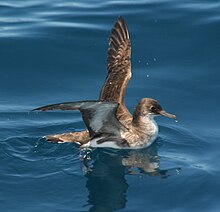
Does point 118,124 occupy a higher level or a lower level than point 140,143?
higher

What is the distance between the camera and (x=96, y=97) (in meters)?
12.5

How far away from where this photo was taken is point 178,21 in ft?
49.4

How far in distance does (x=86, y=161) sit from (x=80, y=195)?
3.60ft

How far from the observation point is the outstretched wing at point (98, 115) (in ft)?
29.1

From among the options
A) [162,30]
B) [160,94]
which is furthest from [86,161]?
[162,30]

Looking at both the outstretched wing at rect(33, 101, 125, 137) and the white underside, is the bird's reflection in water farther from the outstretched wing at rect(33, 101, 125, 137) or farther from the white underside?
the outstretched wing at rect(33, 101, 125, 137)

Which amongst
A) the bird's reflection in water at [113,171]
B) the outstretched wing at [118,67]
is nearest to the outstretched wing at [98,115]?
the bird's reflection in water at [113,171]

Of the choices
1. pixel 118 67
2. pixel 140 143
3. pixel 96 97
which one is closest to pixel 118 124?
pixel 140 143

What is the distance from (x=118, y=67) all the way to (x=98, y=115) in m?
1.95

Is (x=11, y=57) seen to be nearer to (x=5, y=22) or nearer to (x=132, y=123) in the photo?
(x=5, y=22)

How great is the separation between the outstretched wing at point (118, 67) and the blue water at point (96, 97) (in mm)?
849

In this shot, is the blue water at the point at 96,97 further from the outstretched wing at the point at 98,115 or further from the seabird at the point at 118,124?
the outstretched wing at the point at 98,115

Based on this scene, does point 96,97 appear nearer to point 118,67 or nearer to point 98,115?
point 118,67

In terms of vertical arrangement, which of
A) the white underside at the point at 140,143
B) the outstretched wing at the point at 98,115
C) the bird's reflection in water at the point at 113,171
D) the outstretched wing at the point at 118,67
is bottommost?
the bird's reflection in water at the point at 113,171
